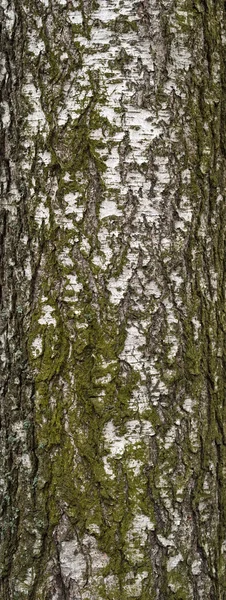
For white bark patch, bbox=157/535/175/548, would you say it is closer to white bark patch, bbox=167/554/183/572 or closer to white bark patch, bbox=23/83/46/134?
white bark patch, bbox=167/554/183/572

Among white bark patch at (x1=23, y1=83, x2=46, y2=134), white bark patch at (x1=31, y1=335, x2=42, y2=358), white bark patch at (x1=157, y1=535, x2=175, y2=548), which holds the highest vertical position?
white bark patch at (x1=23, y1=83, x2=46, y2=134)

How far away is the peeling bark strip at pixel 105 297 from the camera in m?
1.86

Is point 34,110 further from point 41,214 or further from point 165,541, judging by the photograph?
point 165,541

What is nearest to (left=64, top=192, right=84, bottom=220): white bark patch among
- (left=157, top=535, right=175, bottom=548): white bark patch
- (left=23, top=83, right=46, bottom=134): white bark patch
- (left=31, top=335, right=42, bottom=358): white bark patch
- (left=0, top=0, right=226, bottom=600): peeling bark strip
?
(left=0, top=0, right=226, bottom=600): peeling bark strip

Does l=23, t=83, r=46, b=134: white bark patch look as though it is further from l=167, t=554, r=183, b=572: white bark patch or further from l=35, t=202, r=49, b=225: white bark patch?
l=167, t=554, r=183, b=572: white bark patch

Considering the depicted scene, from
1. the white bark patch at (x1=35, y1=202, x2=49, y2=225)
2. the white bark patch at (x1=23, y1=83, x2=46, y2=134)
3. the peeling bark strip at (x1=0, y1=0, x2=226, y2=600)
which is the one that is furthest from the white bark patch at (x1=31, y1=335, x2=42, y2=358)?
the white bark patch at (x1=23, y1=83, x2=46, y2=134)

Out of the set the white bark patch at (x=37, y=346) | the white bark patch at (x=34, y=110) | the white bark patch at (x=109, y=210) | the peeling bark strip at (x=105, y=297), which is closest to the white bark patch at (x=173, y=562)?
the peeling bark strip at (x=105, y=297)

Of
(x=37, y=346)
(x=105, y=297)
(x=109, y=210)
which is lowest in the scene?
(x=37, y=346)

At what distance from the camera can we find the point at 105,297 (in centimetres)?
186

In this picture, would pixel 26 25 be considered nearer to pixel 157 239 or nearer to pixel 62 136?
pixel 62 136

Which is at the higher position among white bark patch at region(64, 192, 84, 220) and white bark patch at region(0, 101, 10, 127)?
white bark patch at region(0, 101, 10, 127)

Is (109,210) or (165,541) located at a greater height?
(109,210)

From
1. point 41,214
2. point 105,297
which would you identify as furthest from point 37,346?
point 41,214

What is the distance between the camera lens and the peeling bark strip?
1855 mm
